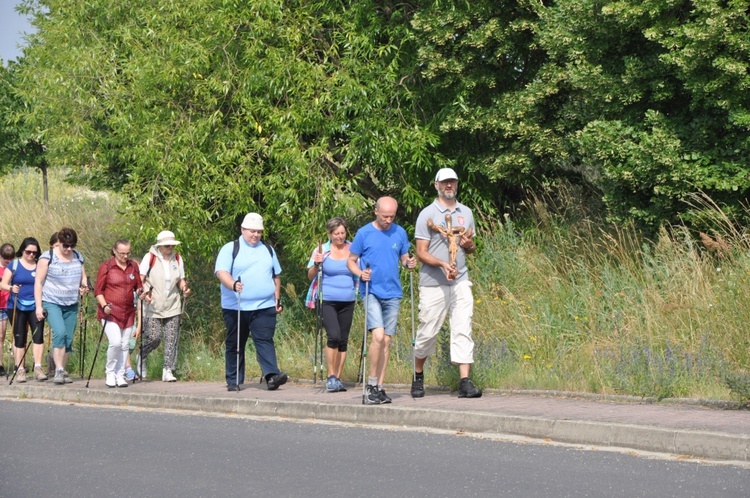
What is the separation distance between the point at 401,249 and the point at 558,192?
19.9 ft

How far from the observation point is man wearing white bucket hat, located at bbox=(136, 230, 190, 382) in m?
15.9

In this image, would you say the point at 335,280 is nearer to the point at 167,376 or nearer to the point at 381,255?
the point at 381,255

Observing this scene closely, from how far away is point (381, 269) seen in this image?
12281 mm

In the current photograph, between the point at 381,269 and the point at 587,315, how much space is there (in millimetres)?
3090

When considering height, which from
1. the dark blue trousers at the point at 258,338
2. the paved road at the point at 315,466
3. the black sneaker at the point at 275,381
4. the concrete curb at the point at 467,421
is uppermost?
the dark blue trousers at the point at 258,338

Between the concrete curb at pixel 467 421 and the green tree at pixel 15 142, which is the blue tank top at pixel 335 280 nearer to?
the concrete curb at pixel 467 421

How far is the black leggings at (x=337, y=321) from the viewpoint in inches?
525

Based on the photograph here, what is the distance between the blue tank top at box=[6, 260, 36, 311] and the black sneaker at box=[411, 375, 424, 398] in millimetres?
6797

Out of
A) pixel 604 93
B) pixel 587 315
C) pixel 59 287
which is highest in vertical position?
pixel 604 93

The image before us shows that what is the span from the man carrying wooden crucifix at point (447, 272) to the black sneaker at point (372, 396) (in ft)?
2.18

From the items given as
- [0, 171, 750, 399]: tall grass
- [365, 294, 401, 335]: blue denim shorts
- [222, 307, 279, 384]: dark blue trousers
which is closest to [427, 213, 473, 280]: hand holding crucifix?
[365, 294, 401, 335]: blue denim shorts

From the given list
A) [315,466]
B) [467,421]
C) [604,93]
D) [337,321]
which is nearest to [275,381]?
[337,321]

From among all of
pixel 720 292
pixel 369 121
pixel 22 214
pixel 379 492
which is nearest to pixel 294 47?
pixel 369 121

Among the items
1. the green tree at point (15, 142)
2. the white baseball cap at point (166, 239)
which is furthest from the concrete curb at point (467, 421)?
the green tree at point (15, 142)
